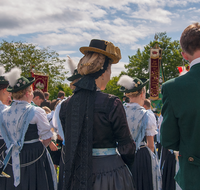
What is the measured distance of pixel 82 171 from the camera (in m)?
1.77

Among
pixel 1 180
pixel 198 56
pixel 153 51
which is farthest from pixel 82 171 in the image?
pixel 153 51

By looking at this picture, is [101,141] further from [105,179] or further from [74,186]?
[74,186]

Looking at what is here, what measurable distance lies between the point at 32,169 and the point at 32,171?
0.10ft

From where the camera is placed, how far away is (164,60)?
27156 mm

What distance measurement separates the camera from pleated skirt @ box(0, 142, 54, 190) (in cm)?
311

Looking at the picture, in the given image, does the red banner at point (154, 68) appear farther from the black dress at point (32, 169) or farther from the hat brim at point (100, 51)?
the hat brim at point (100, 51)

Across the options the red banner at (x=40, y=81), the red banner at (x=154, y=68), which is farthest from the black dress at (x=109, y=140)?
the red banner at (x=154, y=68)

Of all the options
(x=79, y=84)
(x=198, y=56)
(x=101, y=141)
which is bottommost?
(x=101, y=141)

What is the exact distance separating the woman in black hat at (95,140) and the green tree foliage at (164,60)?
84.9 ft

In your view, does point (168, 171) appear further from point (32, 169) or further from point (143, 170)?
point (32, 169)

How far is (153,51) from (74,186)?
47.2 feet

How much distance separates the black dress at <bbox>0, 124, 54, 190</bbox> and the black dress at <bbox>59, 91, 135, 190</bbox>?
5.67ft

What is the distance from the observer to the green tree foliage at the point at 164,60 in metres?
26.5

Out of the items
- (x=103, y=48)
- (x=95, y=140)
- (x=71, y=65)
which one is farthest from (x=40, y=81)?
(x=95, y=140)
